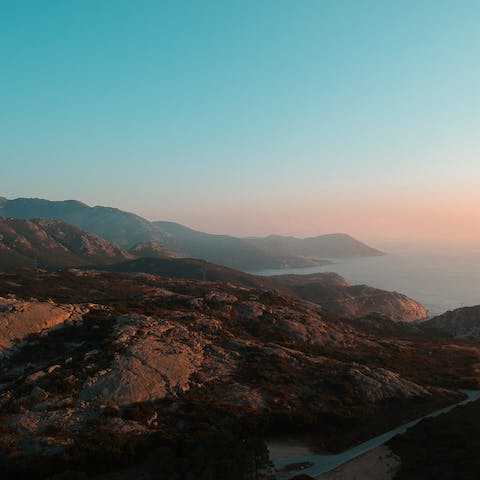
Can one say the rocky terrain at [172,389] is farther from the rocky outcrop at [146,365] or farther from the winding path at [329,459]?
the winding path at [329,459]

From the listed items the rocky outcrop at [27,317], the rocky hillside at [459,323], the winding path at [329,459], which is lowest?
the rocky hillside at [459,323]

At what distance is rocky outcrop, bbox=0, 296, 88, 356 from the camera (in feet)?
169

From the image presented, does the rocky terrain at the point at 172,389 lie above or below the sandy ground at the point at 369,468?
above

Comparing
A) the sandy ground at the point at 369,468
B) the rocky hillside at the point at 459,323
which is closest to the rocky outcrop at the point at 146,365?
the sandy ground at the point at 369,468

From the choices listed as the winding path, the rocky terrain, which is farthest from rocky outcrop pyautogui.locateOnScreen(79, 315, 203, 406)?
the winding path

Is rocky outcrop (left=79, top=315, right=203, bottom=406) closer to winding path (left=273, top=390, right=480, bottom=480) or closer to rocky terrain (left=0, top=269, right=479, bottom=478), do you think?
rocky terrain (left=0, top=269, right=479, bottom=478)

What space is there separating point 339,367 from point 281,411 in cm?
1712

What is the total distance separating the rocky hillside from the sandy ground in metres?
113

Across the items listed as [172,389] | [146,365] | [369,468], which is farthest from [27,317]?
[369,468]

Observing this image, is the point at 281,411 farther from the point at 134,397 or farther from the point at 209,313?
the point at 209,313

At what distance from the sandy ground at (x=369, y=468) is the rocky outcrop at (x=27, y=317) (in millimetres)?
40129

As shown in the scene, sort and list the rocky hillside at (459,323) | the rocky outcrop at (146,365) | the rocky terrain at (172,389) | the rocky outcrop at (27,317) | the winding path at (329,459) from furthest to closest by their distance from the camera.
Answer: the rocky hillside at (459,323), the rocky outcrop at (27,317), the rocky outcrop at (146,365), the rocky terrain at (172,389), the winding path at (329,459)

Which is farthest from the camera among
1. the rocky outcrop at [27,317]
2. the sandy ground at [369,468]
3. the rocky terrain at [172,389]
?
the rocky outcrop at [27,317]

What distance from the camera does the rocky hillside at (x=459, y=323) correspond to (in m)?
136
